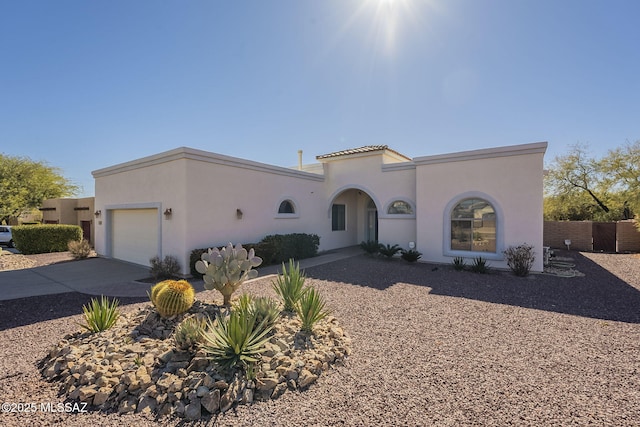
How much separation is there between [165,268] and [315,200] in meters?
8.58

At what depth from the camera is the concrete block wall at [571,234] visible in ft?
60.2

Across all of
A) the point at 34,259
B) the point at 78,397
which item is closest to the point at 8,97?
the point at 34,259

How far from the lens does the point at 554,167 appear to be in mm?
26188

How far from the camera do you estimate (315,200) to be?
16578 millimetres

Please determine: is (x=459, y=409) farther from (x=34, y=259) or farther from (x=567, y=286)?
(x=34, y=259)

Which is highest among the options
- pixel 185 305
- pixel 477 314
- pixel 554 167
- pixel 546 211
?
pixel 554 167

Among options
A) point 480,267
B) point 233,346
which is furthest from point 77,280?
point 480,267

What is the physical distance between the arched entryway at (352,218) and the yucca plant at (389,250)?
4.07m

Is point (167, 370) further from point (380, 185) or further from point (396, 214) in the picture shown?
point (380, 185)

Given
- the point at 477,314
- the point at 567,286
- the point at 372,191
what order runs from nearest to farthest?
the point at 477,314, the point at 567,286, the point at 372,191

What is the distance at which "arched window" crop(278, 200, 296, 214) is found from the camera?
1463 centimetres

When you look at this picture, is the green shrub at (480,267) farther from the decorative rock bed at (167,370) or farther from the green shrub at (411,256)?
the decorative rock bed at (167,370)

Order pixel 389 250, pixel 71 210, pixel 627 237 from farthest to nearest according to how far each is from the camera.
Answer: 1. pixel 71 210
2. pixel 627 237
3. pixel 389 250

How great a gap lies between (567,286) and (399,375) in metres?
8.50
